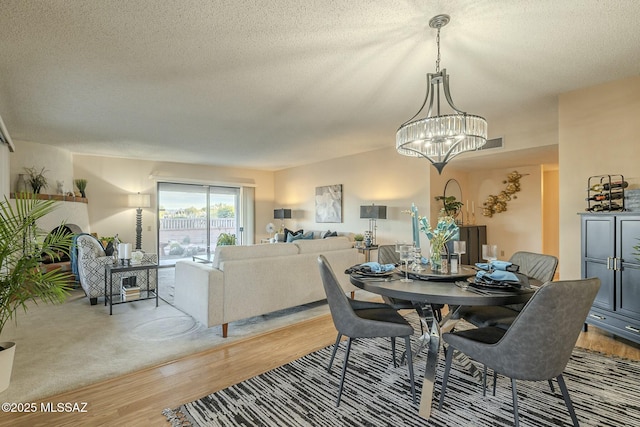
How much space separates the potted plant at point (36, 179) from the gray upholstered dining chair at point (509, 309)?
7.14 meters

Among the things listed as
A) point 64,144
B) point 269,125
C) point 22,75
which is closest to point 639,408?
point 269,125

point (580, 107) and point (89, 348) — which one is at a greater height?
Result: point (580, 107)

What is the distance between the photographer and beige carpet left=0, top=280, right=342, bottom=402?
2367mm

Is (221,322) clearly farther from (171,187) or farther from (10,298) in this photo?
(171,187)

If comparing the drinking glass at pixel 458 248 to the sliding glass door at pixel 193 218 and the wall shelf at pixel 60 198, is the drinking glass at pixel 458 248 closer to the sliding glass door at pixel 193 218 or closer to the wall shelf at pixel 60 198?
the sliding glass door at pixel 193 218

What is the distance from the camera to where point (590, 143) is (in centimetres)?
348

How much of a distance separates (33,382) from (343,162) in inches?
245

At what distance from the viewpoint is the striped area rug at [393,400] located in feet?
6.10

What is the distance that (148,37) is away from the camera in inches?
96.3

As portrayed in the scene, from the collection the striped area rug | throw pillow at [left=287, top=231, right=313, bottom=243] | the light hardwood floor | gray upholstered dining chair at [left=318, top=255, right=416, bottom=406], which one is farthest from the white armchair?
throw pillow at [left=287, top=231, right=313, bottom=243]

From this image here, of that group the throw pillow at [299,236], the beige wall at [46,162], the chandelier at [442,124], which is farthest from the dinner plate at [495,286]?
the beige wall at [46,162]

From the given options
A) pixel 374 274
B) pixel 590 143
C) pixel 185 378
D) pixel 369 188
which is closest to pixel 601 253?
pixel 590 143

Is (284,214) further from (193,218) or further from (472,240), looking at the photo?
(472,240)

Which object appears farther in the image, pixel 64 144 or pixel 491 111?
pixel 64 144
